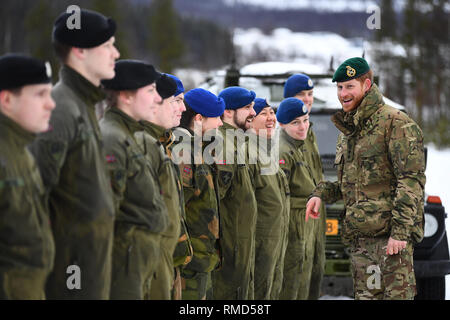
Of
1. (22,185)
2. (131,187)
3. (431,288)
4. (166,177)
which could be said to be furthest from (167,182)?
(431,288)

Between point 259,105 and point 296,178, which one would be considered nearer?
point 259,105

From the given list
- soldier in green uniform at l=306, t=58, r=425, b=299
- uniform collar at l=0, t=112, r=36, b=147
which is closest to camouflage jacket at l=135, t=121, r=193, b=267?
uniform collar at l=0, t=112, r=36, b=147

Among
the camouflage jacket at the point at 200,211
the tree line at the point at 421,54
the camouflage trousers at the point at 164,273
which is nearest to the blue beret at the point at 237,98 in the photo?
the camouflage jacket at the point at 200,211

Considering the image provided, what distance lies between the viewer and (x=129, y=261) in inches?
127

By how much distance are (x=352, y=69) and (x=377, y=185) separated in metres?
0.76

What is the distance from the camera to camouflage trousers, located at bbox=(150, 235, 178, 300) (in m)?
3.55

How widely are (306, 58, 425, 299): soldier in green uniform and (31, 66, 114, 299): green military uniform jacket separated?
1968 mm

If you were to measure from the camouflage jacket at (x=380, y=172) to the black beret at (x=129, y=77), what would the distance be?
1.62 meters

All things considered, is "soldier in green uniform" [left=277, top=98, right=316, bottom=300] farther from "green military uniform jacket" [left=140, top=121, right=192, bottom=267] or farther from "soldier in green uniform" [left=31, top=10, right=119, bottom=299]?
"soldier in green uniform" [left=31, top=10, right=119, bottom=299]

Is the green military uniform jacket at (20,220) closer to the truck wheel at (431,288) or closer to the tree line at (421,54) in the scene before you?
the truck wheel at (431,288)

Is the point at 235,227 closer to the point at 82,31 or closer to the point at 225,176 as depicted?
the point at 225,176

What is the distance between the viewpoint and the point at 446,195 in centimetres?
1511

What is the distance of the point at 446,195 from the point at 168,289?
12577 millimetres

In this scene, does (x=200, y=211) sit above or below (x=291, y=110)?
below
